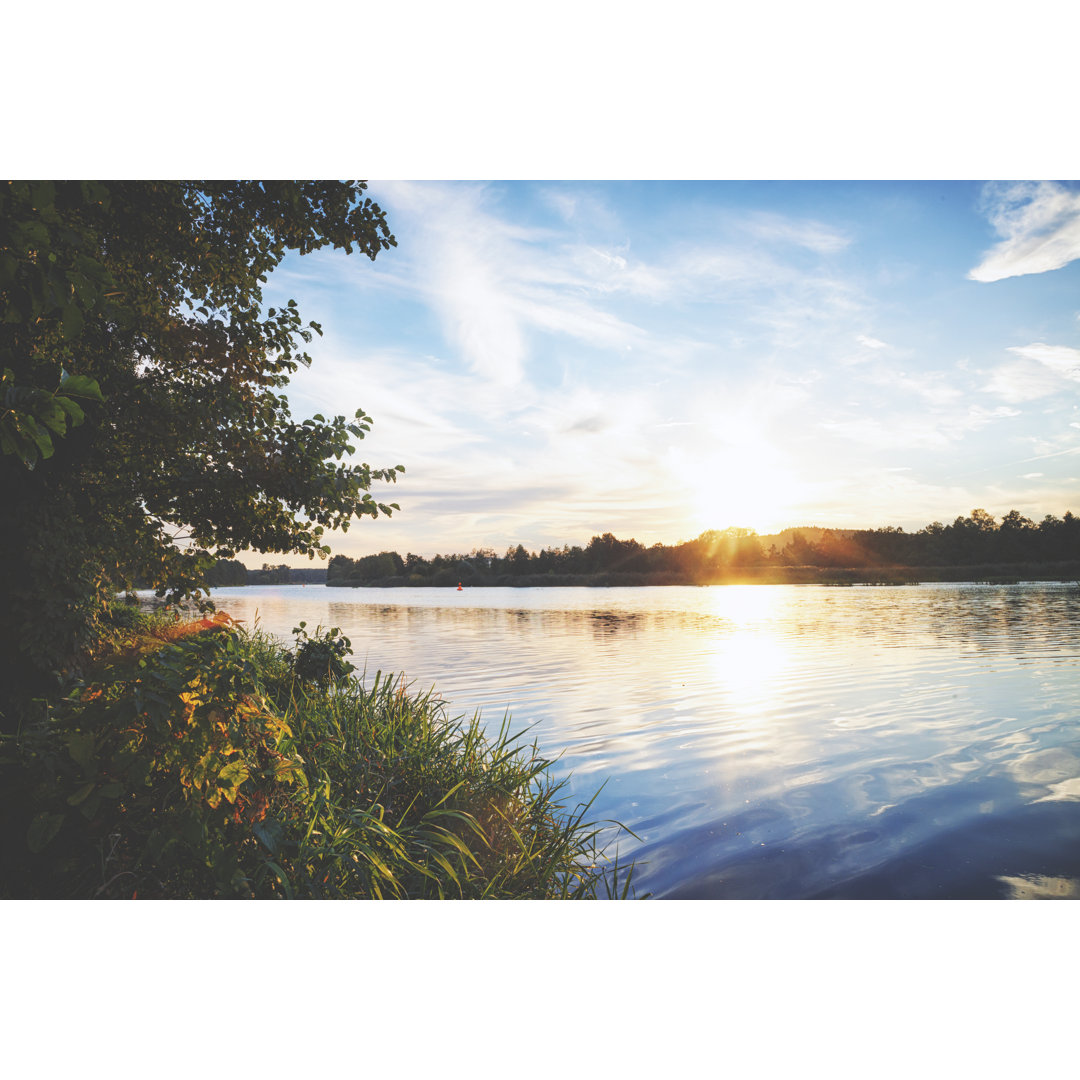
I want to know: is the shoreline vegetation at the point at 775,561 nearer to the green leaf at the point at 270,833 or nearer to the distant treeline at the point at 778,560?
the distant treeline at the point at 778,560

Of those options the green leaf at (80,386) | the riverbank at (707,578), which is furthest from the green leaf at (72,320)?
the riverbank at (707,578)

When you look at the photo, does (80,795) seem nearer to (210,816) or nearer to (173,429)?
(210,816)

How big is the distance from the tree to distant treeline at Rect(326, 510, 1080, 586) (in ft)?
41.3

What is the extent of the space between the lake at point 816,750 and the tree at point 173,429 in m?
3.32

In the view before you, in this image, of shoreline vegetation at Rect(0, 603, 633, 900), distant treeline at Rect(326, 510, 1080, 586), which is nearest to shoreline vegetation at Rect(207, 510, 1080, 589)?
distant treeline at Rect(326, 510, 1080, 586)

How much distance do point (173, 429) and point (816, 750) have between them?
6482 millimetres

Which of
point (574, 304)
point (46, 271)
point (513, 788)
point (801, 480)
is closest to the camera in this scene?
point (46, 271)

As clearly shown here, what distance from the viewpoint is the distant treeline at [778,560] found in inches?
821

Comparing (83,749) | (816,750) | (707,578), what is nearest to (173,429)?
A: (83,749)
